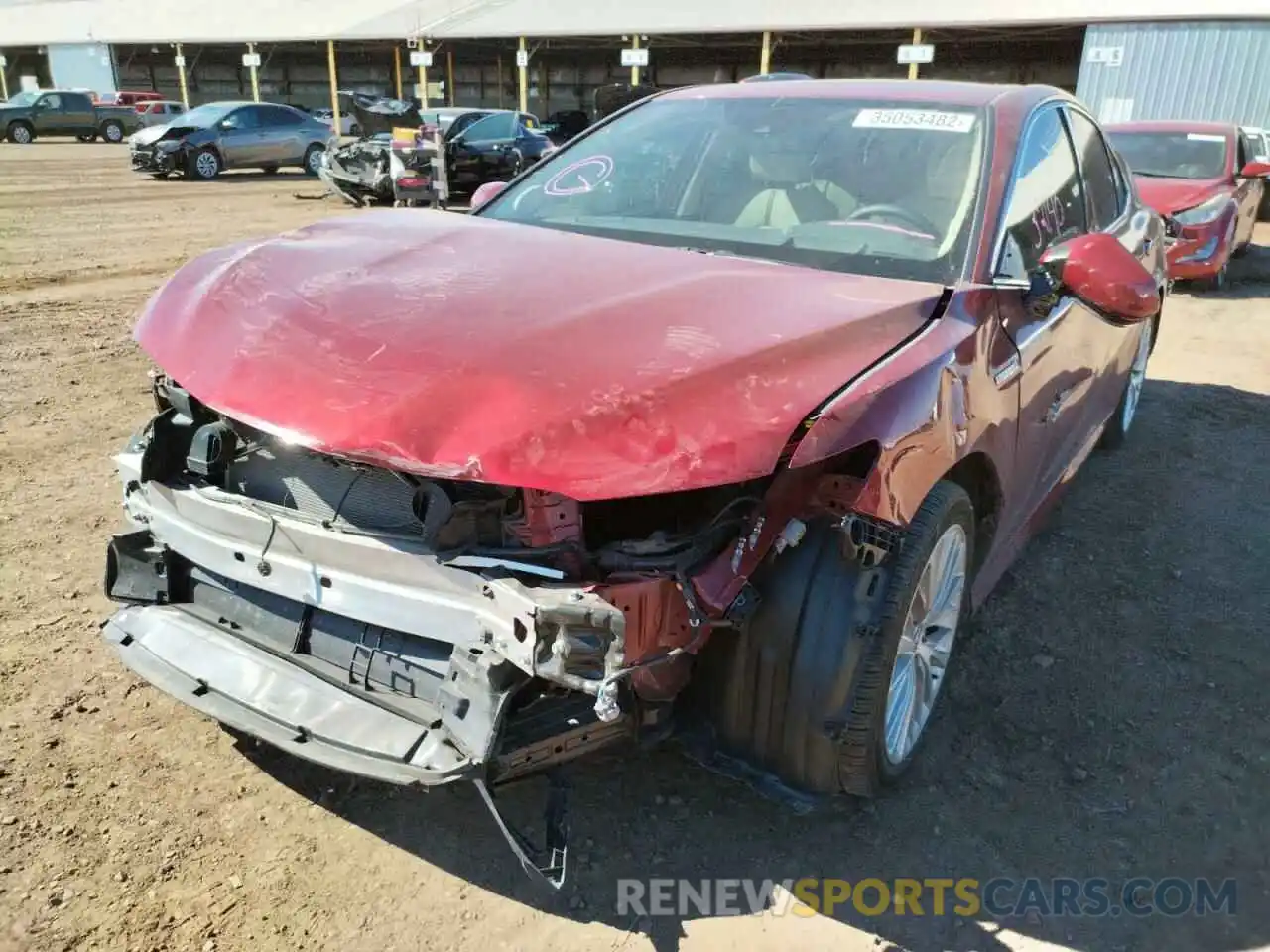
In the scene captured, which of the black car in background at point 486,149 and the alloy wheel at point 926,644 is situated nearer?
the alloy wheel at point 926,644

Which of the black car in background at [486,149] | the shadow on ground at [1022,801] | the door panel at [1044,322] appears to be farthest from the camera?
the black car in background at [486,149]

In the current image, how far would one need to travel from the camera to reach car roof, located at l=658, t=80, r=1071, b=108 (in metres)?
3.29

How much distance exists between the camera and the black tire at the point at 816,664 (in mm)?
2270

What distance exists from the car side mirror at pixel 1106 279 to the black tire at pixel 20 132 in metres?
33.5

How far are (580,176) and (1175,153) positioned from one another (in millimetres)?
9117

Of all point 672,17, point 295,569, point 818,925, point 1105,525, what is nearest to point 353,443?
point 295,569

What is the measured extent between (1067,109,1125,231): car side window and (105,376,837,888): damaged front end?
2.55 m

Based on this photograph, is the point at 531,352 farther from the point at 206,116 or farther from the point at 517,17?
the point at 517,17

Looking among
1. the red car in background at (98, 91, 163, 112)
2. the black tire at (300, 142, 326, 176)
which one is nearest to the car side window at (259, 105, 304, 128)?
the black tire at (300, 142, 326, 176)

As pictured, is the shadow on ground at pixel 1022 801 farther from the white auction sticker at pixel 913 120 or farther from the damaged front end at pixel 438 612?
the white auction sticker at pixel 913 120

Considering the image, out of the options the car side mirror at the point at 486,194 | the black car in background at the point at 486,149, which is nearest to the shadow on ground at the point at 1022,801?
the car side mirror at the point at 486,194

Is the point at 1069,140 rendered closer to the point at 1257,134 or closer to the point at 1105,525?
the point at 1105,525

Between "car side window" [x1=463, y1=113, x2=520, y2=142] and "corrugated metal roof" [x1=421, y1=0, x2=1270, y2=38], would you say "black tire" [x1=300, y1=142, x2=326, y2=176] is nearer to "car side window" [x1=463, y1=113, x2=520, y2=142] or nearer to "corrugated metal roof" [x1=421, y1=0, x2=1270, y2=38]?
"car side window" [x1=463, y1=113, x2=520, y2=142]

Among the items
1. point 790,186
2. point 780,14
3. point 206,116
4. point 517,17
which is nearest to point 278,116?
point 206,116
